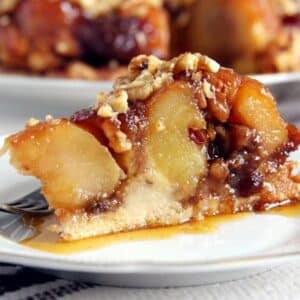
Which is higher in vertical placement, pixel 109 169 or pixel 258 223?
pixel 109 169

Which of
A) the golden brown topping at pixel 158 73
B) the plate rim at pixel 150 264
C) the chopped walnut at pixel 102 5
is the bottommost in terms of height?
the plate rim at pixel 150 264

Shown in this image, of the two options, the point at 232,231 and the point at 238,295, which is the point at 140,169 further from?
the point at 238,295

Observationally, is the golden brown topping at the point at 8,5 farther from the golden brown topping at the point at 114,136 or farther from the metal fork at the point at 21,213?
the golden brown topping at the point at 114,136

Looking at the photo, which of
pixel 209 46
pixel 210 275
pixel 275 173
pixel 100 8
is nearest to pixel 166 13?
pixel 209 46

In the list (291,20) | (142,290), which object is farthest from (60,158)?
(291,20)

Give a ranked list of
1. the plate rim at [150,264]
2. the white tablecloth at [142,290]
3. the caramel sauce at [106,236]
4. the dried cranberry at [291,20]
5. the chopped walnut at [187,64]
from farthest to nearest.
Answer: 1. the dried cranberry at [291,20]
2. the chopped walnut at [187,64]
3. the caramel sauce at [106,236]
4. the white tablecloth at [142,290]
5. the plate rim at [150,264]

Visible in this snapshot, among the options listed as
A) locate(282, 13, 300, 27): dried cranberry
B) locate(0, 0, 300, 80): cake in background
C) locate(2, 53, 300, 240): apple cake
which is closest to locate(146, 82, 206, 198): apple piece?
locate(2, 53, 300, 240): apple cake

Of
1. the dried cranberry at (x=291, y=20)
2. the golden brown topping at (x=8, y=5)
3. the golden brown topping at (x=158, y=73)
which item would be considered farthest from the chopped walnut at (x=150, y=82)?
the dried cranberry at (x=291, y=20)

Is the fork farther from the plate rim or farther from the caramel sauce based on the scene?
the plate rim
